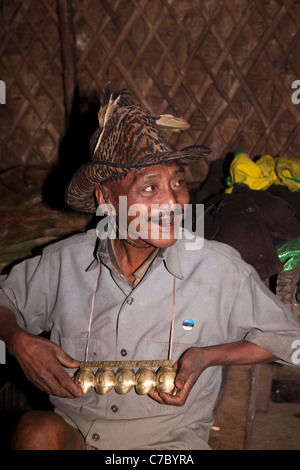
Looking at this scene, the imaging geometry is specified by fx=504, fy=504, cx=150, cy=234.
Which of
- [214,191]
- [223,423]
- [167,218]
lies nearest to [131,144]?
[167,218]

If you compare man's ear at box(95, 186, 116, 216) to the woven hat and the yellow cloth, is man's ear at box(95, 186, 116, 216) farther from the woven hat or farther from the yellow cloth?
Result: the yellow cloth

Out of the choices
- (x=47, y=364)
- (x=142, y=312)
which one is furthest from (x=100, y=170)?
(x=47, y=364)

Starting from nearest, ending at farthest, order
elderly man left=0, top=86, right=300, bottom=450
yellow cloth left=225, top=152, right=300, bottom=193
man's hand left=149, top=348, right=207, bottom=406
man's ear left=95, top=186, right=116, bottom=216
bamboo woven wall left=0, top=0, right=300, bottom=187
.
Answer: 1. man's hand left=149, top=348, right=207, bottom=406
2. elderly man left=0, top=86, right=300, bottom=450
3. man's ear left=95, top=186, right=116, bottom=216
4. yellow cloth left=225, top=152, right=300, bottom=193
5. bamboo woven wall left=0, top=0, right=300, bottom=187

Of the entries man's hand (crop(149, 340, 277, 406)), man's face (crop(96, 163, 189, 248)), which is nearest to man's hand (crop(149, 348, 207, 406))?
man's hand (crop(149, 340, 277, 406))

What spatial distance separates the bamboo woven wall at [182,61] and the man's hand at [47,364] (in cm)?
212

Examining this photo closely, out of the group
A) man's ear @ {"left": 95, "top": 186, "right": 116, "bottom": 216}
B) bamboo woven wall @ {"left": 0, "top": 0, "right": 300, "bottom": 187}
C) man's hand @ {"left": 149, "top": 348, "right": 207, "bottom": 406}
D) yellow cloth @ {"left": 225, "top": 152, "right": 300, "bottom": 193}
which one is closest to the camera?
man's hand @ {"left": 149, "top": 348, "right": 207, "bottom": 406}

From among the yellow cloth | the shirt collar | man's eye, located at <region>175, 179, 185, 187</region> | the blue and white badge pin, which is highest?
the yellow cloth

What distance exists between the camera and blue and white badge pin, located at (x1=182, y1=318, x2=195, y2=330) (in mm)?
1412

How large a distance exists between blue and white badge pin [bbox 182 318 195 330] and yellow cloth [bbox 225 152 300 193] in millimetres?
1161

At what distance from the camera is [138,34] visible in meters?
3.13

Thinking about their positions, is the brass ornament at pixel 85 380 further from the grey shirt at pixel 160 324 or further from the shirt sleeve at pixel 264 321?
the shirt sleeve at pixel 264 321

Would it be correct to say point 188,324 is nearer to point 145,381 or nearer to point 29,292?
point 145,381

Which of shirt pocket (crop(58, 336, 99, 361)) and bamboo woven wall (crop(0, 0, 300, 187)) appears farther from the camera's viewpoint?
bamboo woven wall (crop(0, 0, 300, 187))

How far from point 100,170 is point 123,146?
102 millimetres
